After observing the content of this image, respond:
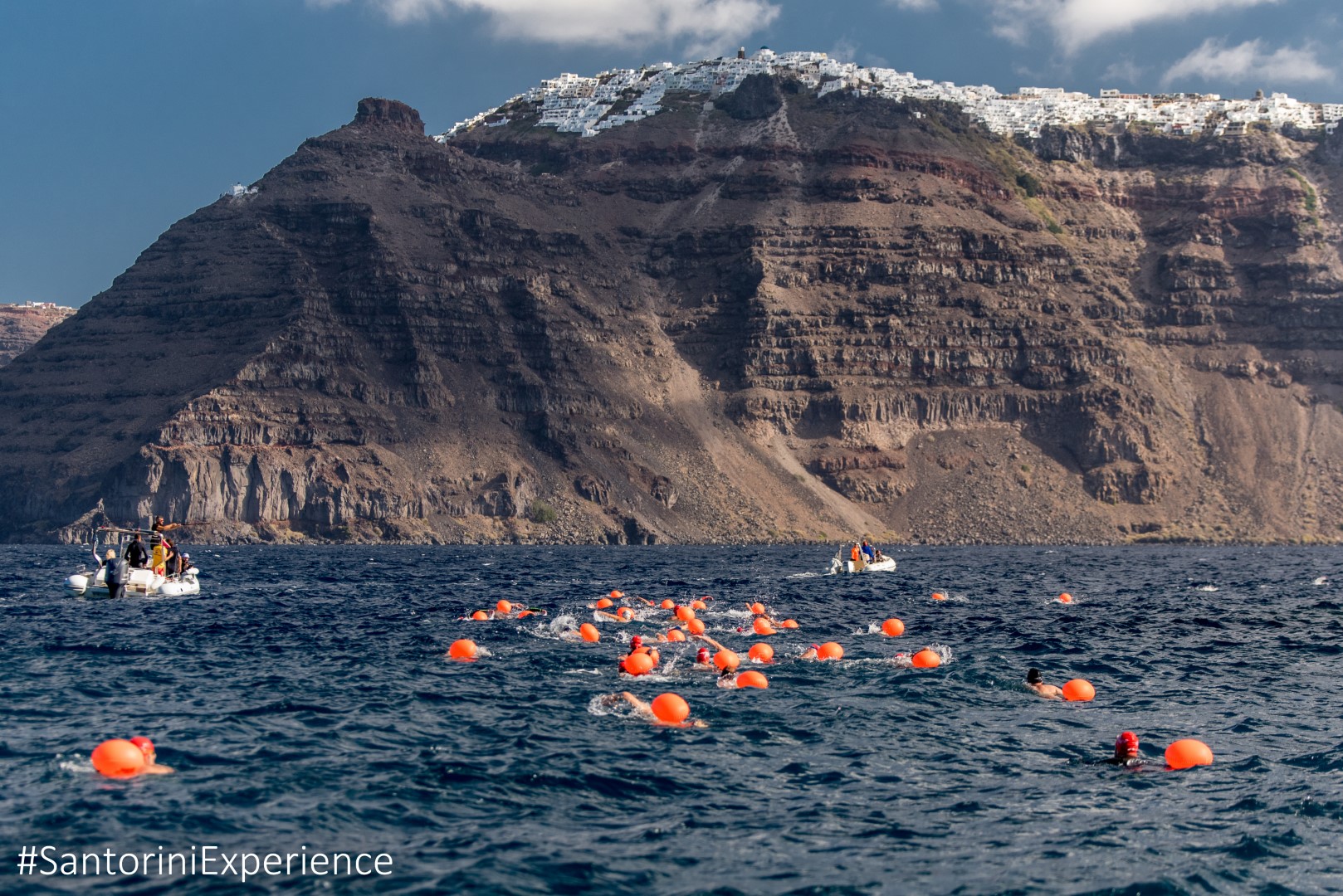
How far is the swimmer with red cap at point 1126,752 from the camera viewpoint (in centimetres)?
2330

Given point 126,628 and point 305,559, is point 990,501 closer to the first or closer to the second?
point 305,559

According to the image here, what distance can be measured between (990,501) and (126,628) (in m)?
155

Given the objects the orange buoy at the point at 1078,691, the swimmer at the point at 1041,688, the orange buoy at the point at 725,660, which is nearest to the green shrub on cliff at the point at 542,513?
the orange buoy at the point at 725,660

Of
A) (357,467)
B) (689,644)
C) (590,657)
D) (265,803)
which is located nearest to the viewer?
(265,803)

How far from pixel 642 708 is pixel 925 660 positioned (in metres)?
11.2

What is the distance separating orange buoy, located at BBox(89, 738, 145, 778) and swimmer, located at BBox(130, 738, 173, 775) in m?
0.10

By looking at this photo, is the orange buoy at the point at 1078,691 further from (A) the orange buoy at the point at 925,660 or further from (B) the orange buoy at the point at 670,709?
(B) the orange buoy at the point at 670,709

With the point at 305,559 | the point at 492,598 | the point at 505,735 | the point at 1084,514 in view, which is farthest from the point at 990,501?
the point at 505,735

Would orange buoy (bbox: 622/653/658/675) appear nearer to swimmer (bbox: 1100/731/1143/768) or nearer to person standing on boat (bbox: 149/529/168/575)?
swimmer (bbox: 1100/731/1143/768)

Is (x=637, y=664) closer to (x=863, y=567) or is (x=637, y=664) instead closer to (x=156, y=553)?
(x=156, y=553)

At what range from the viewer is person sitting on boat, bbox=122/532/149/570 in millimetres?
53531

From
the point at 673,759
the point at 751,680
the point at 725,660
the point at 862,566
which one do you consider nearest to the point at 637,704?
the point at 673,759

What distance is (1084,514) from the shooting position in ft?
609

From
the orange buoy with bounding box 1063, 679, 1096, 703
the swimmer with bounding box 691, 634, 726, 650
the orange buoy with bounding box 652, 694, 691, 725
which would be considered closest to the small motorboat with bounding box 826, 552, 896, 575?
the swimmer with bounding box 691, 634, 726, 650
